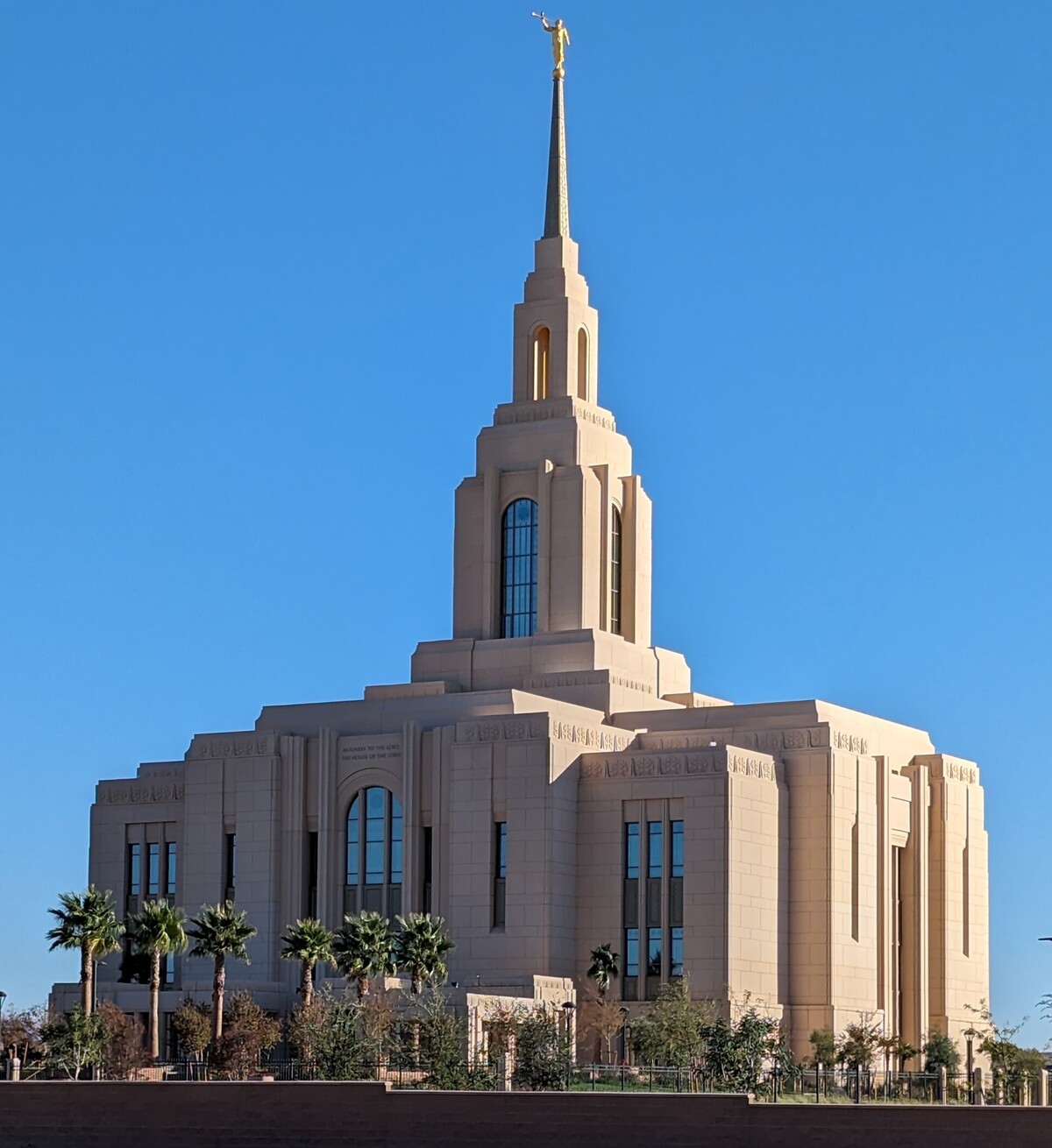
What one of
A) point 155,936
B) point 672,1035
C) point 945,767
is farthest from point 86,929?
point 945,767

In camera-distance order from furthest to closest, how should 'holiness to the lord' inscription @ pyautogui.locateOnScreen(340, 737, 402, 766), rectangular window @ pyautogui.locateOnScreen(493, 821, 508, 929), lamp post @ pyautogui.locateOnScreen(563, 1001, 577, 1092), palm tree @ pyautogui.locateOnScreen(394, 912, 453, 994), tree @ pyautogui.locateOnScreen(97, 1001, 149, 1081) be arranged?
'holiness to the lord' inscription @ pyautogui.locateOnScreen(340, 737, 402, 766) < rectangular window @ pyautogui.locateOnScreen(493, 821, 508, 929) < palm tree @ pyautogui.locateOnScreen(394, 912, 453, 994) < tree @ pyautogui.locateOnScreen(97, 1001, 149, 1081) < lamp post @ pyautogui.locateOnScreen(563, 1001, 577, 1092)

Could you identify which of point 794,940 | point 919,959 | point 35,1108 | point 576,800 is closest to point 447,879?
point 576,800

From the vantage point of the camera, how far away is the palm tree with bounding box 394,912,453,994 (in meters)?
82.0

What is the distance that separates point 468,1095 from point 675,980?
29294 mm

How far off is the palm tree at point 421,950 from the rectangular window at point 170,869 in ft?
51.1

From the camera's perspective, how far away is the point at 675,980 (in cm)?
8775

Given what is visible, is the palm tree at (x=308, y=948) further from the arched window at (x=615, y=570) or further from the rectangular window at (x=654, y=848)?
the arched window at (x=615, y=570)

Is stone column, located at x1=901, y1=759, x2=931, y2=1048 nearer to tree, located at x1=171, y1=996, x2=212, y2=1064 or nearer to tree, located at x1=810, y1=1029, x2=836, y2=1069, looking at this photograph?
tree, located at x1=810, y1=1029, x2=836, y2=1069

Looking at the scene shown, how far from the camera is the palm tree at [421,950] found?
269ft

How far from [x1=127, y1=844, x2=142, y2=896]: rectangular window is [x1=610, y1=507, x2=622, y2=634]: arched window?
756 inches

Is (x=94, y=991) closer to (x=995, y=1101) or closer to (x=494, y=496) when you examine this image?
(x=494, y=496)

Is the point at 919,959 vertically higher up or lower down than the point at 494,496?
lower down

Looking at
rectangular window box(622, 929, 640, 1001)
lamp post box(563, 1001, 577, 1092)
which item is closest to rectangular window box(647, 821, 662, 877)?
rectangular window box(622, 929, 640, 1001)

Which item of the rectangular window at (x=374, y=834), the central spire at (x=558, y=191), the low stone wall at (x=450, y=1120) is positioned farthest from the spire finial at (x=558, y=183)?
the low stone wall at (x=450, y=1120)
